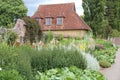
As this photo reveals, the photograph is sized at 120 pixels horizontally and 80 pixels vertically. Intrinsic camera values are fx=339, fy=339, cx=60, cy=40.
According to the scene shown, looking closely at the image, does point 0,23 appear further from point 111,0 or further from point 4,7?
point 111,0

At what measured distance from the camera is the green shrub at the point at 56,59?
11164 millimetres

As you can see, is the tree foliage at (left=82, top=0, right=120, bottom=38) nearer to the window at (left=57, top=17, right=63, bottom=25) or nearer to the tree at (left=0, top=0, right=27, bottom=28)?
the window at (left=57, top=17, right=63, bottom=25)

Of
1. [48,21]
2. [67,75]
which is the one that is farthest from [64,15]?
[67,75]

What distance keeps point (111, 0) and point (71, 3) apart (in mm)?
17825

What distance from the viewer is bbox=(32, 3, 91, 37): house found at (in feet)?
→ 136

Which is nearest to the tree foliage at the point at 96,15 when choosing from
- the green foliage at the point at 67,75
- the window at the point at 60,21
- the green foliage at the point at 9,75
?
the window at the point at 60,21

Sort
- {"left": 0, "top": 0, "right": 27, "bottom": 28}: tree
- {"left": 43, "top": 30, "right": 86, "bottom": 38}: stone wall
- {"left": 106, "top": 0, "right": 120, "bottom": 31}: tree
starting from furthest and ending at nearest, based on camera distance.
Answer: {"left": 106, "top": 0, "right": 120, "bottom": 31}: tree < {"left": 0, "top": 0, "right": 27, "bottom": 28}: tree < {"left": 43, "top": 30, "right": 86, "bottom": 38}: stone wall

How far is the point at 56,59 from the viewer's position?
1157 centimetres

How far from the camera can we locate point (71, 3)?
144 feet

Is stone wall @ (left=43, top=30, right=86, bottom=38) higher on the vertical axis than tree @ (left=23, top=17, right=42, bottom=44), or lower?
lower

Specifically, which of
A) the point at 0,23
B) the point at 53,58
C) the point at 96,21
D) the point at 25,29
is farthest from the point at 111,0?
the point at 53,58

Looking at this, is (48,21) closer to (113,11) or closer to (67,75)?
(113,11)

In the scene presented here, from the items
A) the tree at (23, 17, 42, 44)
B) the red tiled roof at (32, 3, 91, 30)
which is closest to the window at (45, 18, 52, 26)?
the red tiled roof at (32, 3, 91, 30)

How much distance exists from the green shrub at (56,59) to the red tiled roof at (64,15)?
1120 inches
